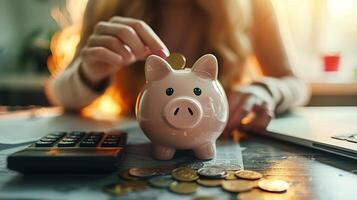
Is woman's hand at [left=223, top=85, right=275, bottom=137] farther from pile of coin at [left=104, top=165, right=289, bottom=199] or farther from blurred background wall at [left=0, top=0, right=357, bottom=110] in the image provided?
blurred background wall at [left=0, top=0, right=357, bottom=110]

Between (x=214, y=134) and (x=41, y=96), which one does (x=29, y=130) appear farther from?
(x=41, y=96)

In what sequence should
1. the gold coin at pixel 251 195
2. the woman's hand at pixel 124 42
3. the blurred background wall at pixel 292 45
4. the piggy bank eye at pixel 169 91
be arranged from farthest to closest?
1. the blurred background wall at pixel 292 45
2. the woman's hand at pixel 124 42
3. the piggy bank eye at pixel 169 91
4. the gold coin at pixel 251 195

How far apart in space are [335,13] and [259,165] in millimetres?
1328

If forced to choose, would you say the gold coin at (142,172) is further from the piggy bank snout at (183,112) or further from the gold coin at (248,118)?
the gold coin at (248,118)

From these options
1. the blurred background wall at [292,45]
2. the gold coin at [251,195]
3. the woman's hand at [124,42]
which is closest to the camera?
the gold coin at [251,195]

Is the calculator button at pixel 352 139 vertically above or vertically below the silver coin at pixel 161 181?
above

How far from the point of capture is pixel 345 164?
459 mm

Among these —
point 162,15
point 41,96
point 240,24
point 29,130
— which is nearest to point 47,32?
point 41,96

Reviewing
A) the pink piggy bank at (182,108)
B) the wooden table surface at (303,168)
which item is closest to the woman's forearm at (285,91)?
the wooden table surface at (303,168)

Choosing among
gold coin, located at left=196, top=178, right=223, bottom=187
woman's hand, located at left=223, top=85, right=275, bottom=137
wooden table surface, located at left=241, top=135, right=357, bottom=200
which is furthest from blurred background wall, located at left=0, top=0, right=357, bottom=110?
gold coin, located at left=196, top=178, right=223, bottom=187

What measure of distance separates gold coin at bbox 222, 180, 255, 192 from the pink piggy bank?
0.08 m

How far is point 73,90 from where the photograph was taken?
0.90m

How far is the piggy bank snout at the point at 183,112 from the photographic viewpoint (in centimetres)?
43

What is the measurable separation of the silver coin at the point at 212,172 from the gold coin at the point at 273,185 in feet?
0.13
